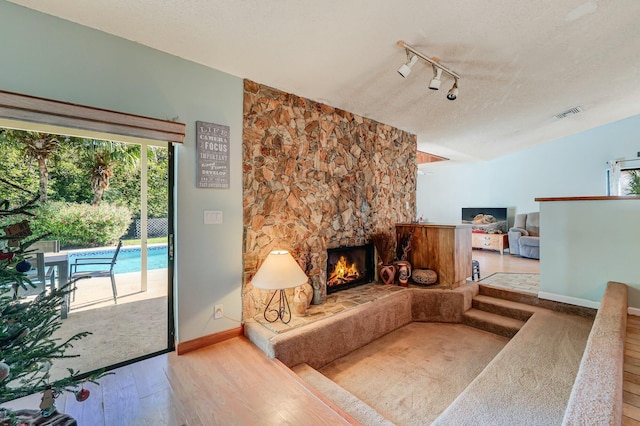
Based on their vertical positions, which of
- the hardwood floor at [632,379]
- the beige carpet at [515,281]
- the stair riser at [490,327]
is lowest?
the stair riser at [490,327]

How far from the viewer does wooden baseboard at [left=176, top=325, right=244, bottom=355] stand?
2.36 m

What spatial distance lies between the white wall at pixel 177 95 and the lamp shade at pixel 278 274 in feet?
0.99

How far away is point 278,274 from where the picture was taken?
2.50 metres

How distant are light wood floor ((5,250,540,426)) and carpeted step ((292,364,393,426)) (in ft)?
0.40

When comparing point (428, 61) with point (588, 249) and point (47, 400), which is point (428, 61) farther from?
point (47, 400)

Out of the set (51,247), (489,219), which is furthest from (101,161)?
(489,219)

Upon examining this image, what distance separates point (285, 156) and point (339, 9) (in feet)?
4.77

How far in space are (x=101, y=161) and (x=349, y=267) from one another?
317 cm

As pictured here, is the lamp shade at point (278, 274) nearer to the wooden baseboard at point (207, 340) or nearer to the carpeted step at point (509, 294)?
the wooden baseboard at point (207, 340)

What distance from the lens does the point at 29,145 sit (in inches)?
89.6

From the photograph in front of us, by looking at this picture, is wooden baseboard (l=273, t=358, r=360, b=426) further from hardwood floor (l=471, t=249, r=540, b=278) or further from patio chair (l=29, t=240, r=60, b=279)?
hardwood floor (l=471, t=249, r=540, b=278)

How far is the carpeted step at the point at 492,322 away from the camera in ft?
10.4

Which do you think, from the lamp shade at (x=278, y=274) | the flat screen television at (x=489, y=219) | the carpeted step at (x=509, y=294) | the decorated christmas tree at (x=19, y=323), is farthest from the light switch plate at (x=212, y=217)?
the flat screen television at (x=489, y=219)

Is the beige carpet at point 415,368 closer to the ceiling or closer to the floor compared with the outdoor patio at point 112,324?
closer to the floor
